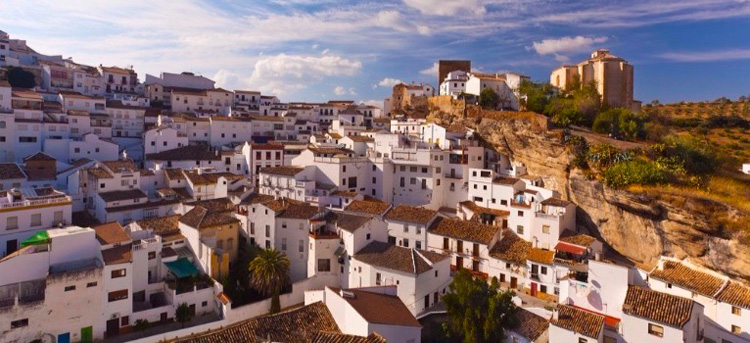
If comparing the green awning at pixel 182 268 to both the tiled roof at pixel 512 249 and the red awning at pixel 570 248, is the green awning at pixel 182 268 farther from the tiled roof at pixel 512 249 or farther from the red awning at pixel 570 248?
the red awning at pixel 570 248

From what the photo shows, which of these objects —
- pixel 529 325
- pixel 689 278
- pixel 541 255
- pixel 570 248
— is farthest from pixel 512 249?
pixel 689 278

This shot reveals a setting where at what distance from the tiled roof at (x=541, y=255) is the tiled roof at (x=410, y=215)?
6.37 metres

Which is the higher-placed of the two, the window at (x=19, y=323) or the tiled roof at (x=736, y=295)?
the tiled roof at (x=736, y=295)

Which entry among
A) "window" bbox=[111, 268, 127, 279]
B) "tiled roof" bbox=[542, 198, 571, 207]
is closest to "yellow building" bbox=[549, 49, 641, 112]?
"tiled roof" bbox=[542, 198, 571, 207]

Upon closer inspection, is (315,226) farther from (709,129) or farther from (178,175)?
(709,129)

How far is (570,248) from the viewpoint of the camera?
83.7 feet

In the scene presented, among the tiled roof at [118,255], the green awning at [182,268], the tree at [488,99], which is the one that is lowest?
the green awning at [182,268]

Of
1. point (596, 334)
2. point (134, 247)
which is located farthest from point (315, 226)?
point (596, 334)

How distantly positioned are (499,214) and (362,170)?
11.5 m

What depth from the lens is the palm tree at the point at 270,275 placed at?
2455 cm

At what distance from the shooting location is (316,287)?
26297 millimetres

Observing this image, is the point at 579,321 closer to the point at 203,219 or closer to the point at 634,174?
the point at 634,174

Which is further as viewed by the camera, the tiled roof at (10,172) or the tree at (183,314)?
the tiled roof at (10,172)

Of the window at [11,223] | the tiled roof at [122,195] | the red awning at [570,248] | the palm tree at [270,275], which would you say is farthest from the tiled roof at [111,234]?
the red awning at [570,248]
